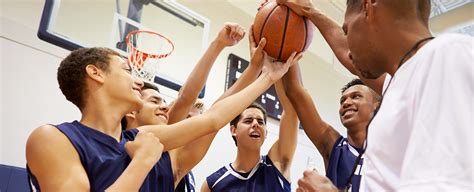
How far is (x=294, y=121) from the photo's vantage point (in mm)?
3039

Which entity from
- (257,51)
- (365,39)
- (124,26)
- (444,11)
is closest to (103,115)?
(257,51)

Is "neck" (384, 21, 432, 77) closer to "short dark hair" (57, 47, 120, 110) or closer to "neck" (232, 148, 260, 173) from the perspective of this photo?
"short dark hair" (57, 47, 120, 110)

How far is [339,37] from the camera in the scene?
2.14m

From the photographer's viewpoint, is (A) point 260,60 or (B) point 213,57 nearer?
(A) point 260,60

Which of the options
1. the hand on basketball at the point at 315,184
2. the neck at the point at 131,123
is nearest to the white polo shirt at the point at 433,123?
the hand on basketball at the point at 315,184

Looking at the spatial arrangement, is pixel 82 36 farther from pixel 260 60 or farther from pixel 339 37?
pixel 339 37

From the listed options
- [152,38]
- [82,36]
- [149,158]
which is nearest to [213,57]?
[149,158]

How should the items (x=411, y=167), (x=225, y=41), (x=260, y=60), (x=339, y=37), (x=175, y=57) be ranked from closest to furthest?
(x=411, y=167)
(x=339, y=37)
(x=260, y=60)
(x=225, y=41)
(x=175, y=57)

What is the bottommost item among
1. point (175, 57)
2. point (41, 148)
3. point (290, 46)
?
point (175, 57)

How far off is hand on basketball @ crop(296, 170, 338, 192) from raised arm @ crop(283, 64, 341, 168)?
113cm

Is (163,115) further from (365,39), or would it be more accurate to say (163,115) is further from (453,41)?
(453,41)

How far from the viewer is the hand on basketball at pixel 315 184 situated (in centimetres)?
135

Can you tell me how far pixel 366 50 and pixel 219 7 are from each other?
547 centimetres

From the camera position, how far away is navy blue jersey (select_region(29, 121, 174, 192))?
1.67 m
